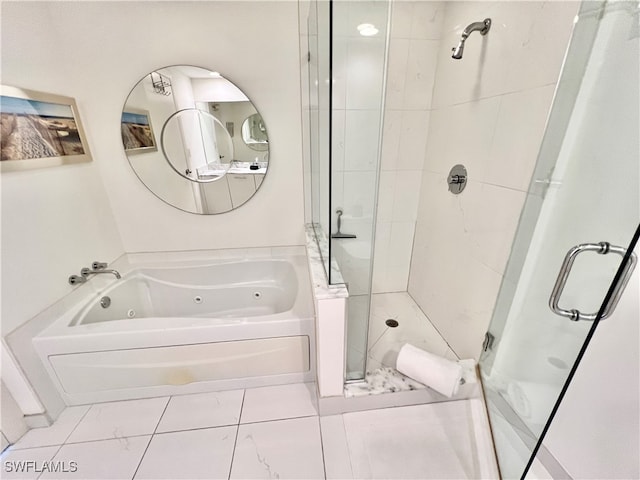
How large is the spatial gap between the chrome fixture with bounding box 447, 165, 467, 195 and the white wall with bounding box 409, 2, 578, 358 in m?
0.04

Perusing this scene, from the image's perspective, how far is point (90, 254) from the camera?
5.55ft

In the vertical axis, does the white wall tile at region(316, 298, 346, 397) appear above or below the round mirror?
below

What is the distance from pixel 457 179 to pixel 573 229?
69cm

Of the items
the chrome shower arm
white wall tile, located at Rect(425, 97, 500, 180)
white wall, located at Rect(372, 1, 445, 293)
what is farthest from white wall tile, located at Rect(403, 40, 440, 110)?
the chrome shower arm

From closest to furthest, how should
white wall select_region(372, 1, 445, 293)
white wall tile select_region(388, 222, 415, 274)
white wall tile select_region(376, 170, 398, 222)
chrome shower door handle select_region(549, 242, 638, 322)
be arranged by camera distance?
chrome shower door handle select_region(549, 242, 638, 322) < white wall select_region(372, 1, 445, 293) < white wall tile select_region(376, 170, 398, 222) < white wall tile select_region(388, 222, 415, 274)

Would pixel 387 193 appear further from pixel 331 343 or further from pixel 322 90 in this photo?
pixel 331 343

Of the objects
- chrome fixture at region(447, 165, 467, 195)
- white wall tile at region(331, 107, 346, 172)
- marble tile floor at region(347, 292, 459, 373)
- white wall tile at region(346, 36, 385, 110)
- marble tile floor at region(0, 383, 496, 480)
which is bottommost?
marble tile floor at region(0, 383, 496, 480)

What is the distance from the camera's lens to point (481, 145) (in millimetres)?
1303

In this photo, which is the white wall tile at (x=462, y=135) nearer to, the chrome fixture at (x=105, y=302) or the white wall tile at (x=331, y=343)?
the white wall tile at (x=331, y=343)

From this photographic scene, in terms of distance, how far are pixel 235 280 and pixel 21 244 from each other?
1136mm

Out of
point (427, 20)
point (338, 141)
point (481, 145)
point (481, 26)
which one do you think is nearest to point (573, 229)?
point (481, 145)

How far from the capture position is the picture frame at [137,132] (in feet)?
5.65

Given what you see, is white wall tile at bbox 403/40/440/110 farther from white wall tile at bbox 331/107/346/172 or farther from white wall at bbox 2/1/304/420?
white wall tile at bbox 331/107/346/172

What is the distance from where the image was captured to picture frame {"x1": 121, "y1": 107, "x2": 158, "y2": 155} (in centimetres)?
172
